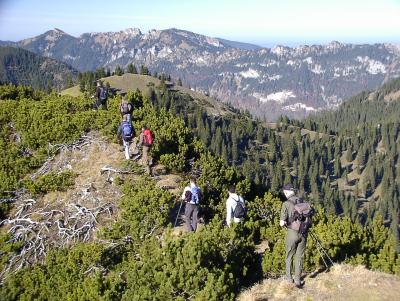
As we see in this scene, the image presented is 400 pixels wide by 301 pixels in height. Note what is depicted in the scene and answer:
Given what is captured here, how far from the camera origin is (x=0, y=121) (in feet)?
81.4

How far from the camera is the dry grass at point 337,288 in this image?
1189 centimetres

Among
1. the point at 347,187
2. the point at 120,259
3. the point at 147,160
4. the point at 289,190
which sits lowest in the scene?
the point at 347,187

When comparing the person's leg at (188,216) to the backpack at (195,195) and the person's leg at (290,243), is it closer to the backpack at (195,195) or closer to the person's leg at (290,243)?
the backpack at (195,195)

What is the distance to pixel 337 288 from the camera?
12.4 metres

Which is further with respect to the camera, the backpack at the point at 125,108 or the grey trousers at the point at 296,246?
the backpack at the point at 125,108

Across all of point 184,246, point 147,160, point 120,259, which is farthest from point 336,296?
point 147,160

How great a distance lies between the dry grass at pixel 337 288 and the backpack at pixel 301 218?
1.80 meters

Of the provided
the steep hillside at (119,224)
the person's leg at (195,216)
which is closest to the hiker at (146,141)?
the steep hillside at (119,224)

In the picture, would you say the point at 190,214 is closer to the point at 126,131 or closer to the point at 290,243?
the point at 290,243

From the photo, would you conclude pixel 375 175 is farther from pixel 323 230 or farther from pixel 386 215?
pixel 323 230

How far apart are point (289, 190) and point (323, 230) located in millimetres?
5747

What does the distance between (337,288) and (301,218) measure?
248cm

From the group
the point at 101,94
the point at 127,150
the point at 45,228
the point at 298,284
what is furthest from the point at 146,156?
the point at 298,284

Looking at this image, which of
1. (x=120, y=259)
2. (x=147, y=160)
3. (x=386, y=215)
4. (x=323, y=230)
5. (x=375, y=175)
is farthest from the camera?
(x=375, y=175)
